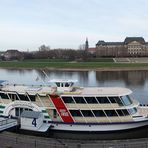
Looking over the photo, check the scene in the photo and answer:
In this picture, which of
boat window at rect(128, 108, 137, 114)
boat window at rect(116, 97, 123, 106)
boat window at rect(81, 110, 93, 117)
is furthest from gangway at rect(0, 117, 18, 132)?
boat window at rect(128, 108, 137, 114)

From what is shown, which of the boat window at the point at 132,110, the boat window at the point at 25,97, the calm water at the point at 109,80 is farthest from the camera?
the calm water at the point at 109,80

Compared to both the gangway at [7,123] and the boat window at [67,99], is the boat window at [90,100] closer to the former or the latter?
the boat window at [67,99]

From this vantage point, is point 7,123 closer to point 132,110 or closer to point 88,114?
point 88,114

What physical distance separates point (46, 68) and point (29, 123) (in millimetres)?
92547

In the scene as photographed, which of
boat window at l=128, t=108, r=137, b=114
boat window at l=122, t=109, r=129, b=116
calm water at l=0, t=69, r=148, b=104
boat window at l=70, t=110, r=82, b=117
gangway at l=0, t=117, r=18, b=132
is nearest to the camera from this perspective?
gangway at l=0, t=117, r=18, b=132

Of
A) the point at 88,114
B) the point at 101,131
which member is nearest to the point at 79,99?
the point at 88,114

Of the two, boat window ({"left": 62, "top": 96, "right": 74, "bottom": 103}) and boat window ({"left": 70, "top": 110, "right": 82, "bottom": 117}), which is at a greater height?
boat window ({"left": 62, "top": 96, "right": 74, "bottom": 103})

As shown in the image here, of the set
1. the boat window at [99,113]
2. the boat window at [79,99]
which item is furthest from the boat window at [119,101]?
the boat window at [79,99]

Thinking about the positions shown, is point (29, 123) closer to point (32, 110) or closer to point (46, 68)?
point (32, 110)

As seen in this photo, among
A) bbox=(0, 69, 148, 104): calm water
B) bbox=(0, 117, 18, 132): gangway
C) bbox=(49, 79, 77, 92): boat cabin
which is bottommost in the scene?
bbox=(0, 69, 148, 104): calm water

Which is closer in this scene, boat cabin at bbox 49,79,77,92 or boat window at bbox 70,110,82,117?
boat window at bbox 70,110,82,117

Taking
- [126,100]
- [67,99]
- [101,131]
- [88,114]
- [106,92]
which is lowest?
[101,131]

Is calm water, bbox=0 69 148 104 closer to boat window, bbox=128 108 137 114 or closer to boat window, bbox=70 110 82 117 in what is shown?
boat window, bbox=128 108 137 114

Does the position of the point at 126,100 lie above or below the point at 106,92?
below
